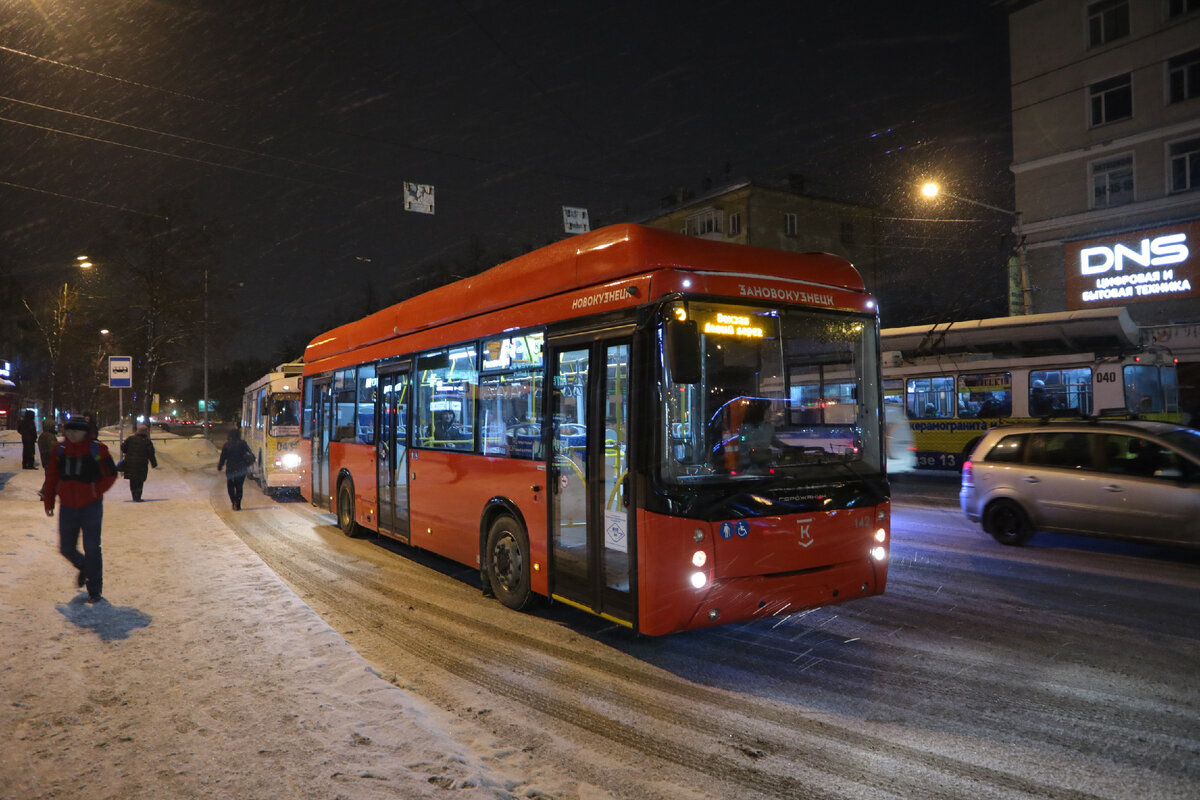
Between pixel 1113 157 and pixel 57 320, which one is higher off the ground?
pixel 1113 157

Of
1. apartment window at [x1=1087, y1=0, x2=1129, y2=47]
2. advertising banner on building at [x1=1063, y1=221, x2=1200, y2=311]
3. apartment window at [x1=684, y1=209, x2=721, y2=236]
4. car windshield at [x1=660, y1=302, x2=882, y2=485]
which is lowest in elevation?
car windshield at [x1=660, y1=302, x2=882, y2=485]

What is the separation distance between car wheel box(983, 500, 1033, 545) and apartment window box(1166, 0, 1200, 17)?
948 inches

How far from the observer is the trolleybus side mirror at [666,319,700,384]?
17.1ft

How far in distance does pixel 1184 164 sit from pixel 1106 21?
20.1 ft

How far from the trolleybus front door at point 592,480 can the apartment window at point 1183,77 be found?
1147 inches

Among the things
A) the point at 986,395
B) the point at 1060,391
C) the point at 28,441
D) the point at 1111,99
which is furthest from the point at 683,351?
the point at 1111,99

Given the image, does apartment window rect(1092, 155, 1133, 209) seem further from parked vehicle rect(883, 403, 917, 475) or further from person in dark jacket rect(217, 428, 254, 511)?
person in dark jacket rect(217, 428, 254, 511)

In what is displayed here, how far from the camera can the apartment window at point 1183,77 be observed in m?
25.1

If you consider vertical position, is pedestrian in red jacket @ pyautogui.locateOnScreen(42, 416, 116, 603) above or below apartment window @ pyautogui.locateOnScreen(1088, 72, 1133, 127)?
below

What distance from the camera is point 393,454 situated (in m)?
10.4

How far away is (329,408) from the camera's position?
13.2 metres

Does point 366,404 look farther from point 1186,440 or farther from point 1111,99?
point 1111,99

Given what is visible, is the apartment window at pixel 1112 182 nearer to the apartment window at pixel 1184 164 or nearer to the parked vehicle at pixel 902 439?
the apartment window at pixel 1184 164

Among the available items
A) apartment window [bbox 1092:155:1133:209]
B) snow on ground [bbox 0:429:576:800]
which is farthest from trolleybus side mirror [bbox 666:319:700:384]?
apartment window [bbox 1092:155:1133:209]
